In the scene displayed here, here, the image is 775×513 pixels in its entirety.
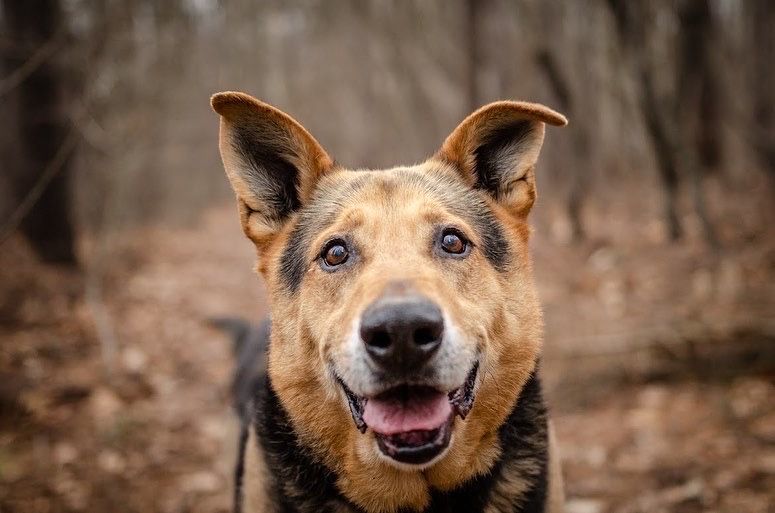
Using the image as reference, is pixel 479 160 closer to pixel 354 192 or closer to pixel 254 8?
pixel 354 192

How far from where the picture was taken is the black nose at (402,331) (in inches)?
91.7

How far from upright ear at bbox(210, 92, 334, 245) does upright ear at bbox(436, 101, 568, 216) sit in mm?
812

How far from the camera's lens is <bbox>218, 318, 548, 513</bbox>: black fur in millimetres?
2881

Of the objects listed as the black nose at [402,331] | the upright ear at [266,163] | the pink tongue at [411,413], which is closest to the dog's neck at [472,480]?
the pink tongue at [411,413]

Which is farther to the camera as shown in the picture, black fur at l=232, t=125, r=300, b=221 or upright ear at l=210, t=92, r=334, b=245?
black fur at l=232, t=125, r=300, b=221

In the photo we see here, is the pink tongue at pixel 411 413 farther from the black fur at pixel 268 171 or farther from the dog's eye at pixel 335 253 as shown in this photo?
the black fur at pixel 268 171

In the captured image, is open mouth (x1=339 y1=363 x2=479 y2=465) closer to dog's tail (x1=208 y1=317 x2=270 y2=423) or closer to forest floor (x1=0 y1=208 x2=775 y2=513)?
dog's tail (x1=208 y1=317 x2=270 y2=423)

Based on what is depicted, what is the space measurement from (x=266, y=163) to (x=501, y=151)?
1380 millimetres

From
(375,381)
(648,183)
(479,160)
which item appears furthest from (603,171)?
(375,381)

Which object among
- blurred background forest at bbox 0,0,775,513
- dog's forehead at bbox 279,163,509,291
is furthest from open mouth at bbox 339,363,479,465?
blurred background forest at bbox 0,0,775,513

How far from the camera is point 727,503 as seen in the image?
414 centimetres

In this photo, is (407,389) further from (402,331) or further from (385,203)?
(385,203)

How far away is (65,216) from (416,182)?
320 inches

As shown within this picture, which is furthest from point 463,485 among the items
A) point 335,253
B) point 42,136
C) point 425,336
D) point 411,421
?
point 42,136
